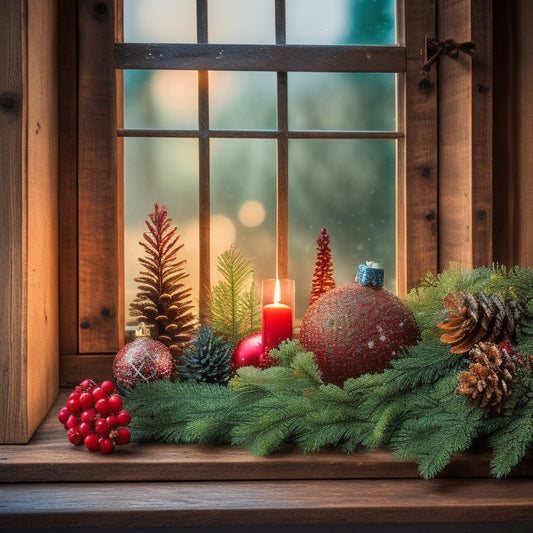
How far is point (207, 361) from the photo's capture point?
105 cm

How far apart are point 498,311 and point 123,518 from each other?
570mm

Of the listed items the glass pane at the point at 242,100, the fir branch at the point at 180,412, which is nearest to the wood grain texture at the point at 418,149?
the glass pane at the point at 242,100

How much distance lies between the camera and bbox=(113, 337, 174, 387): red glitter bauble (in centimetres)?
100

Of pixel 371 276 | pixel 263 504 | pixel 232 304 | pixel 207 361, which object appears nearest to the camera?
pixel 263 504

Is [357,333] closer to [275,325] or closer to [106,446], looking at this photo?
[275,325]

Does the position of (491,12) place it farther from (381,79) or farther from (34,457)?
(34,457)

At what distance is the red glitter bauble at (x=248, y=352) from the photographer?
103cm

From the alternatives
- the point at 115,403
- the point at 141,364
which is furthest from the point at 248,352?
the point at 115,403

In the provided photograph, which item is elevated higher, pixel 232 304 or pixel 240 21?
pixel 240 21

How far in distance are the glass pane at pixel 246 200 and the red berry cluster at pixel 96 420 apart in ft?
1.44

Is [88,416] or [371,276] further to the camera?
[371,276]

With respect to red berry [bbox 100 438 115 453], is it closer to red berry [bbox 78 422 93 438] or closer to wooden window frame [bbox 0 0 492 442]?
red berry [bbox 78 422 93 438]

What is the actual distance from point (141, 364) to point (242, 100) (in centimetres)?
58

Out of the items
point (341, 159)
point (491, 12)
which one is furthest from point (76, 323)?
point (491, 12)
